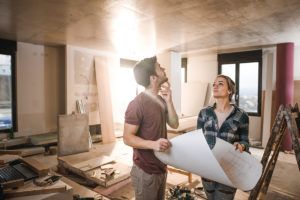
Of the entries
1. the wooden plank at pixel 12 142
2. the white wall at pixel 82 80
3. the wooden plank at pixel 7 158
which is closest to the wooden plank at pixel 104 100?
the white wall at pixel 82 80

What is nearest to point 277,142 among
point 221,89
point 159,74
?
point 221,89

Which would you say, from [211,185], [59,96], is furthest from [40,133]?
[211,185]

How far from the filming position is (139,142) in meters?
1.30

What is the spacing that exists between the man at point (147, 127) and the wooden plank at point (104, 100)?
169 inches

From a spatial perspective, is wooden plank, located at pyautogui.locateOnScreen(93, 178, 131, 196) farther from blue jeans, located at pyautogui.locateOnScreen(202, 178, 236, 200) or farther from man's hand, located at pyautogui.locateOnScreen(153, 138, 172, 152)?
man's hand, located at pyautogui.locateOnScreen(153, 138, 172, 152)

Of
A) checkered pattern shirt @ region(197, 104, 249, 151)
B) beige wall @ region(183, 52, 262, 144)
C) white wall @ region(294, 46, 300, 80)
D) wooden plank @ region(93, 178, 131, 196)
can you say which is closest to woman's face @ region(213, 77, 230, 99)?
checkered pattern shirt @ region(197, 104, 249, 151)

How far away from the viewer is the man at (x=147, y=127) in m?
1.37

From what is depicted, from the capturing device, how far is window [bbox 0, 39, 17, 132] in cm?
466

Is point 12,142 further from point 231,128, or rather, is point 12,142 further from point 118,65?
point 231,128

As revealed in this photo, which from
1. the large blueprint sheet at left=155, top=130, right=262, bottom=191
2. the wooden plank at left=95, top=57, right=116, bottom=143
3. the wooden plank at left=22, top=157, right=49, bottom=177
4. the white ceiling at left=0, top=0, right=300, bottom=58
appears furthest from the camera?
the wooden plank at left=95, top=57, right=116, bottom=143

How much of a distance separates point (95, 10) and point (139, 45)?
240 centimetres

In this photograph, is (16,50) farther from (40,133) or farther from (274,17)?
(274,17)

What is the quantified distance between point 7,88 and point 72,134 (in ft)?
5.67

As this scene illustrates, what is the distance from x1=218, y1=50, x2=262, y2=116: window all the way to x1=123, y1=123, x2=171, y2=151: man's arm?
5207mm
